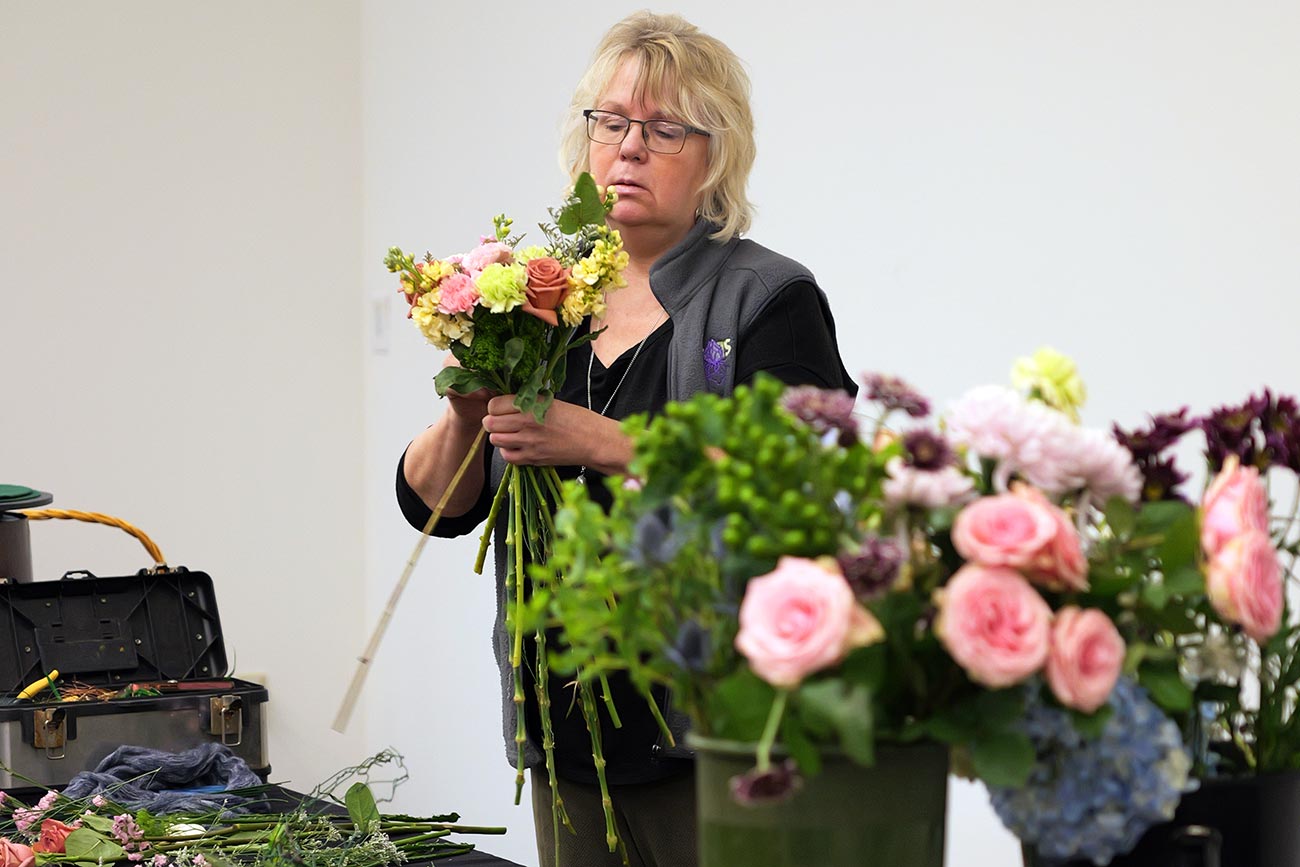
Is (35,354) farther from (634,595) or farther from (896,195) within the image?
(634,595)

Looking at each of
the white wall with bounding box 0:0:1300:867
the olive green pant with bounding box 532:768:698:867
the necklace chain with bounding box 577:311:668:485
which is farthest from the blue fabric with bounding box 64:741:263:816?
the white wall with bounding box 0:0:1300:867

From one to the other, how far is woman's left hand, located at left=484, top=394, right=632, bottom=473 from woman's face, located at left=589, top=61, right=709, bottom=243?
355 millimetres

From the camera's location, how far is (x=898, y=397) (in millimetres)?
835

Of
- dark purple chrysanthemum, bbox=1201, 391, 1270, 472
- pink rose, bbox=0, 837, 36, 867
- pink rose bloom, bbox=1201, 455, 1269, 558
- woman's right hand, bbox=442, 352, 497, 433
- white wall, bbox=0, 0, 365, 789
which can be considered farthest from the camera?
white wall, bbox=0, 0, 365, 789

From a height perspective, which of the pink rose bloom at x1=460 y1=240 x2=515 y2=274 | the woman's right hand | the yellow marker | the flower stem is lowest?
the yellow marker

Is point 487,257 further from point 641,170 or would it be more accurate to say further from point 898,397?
point 898,397

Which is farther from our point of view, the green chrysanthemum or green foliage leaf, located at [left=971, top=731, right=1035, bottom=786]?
the green chrysanthemum

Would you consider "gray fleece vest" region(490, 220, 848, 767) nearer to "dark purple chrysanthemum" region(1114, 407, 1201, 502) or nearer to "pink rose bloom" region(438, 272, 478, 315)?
"pink rose bloom" region(438, 272, 478, 315)

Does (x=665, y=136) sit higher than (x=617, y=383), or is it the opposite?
(x=665, y=136)

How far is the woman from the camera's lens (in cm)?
190

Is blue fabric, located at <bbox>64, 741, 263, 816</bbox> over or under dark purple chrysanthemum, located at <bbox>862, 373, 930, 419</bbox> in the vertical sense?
under

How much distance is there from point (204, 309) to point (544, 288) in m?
3.43

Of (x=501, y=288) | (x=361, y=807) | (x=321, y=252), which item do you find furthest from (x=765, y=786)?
(x=321, y=252)

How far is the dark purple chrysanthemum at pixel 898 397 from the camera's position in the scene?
83 cm
